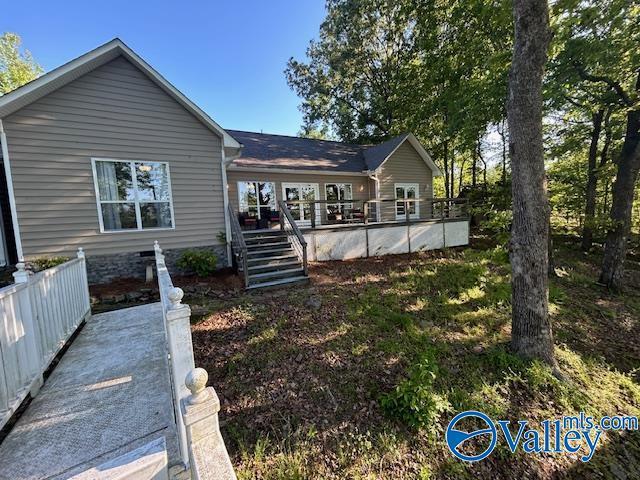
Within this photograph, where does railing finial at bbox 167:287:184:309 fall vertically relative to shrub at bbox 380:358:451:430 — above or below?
above

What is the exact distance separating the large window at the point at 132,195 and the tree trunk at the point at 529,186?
7.82 metres

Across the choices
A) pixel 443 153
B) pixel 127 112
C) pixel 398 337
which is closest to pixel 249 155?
pixel 127 112

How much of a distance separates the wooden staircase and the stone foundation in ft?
6.27

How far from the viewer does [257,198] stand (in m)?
10.6

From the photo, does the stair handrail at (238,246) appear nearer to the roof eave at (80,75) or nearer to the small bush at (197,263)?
the small bush at (197,263)

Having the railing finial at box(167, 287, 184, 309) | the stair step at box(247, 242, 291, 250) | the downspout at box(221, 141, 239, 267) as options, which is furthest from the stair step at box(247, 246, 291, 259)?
the railing finial at box(167, 287, 184, 309)

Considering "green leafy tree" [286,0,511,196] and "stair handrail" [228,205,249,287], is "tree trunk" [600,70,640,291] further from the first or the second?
"stair handrail" [228,205,249,287]

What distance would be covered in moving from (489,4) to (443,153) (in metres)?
13.3

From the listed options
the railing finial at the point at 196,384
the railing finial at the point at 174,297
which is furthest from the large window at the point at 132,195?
the railing finial at the point at 196,384

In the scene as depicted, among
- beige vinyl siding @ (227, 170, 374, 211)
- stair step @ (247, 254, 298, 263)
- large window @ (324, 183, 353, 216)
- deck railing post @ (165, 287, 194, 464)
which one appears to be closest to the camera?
deck railing post @ (165, 287, 194, 464)

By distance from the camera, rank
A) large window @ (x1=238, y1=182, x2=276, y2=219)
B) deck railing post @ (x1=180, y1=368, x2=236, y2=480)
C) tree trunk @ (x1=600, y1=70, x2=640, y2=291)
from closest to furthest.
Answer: deck railing post @ (x1=180, y1=368, x2=236, y2=480)
tree trunk @ (x1=600, y1=70, x2=640, y2=291)
large window @ (x1=238, y1=182, x2=276, y2=219)

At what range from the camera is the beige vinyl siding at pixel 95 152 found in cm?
601

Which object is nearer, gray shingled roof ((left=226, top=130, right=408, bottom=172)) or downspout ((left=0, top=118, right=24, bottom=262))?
downspout ((left=0, top=118, right=24, bottom=262))

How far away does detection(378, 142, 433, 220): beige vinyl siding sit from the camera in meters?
13.5
